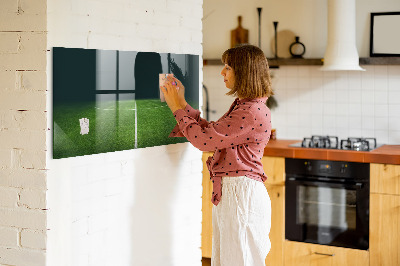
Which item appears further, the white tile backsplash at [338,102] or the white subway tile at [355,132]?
the white subway tile at [355,132]

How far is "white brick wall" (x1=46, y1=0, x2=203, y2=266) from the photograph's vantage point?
7.81ft

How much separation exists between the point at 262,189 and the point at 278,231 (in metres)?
1.79

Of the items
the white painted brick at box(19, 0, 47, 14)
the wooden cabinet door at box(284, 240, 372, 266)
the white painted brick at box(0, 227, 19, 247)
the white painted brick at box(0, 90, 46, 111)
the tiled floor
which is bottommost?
the tiled floor

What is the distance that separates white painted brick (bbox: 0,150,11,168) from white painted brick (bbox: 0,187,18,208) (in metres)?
0.09

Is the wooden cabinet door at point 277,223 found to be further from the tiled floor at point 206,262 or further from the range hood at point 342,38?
the range hood at point 342,38

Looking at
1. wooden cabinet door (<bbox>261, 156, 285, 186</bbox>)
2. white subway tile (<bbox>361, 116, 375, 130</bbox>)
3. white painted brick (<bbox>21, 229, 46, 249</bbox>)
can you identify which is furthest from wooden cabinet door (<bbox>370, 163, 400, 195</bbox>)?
white painted brick (<bbox>21, 229, 46, 249</bbox>)

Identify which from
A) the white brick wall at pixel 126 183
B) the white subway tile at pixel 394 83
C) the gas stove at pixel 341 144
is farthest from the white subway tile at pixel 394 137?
the white brick wall at pixel 126 183

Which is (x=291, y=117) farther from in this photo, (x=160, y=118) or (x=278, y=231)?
(x=160, y=118)

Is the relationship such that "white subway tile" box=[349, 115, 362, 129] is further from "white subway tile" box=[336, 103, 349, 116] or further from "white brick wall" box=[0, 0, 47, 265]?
"white brick wall" box=[0, 0, 47, 265]

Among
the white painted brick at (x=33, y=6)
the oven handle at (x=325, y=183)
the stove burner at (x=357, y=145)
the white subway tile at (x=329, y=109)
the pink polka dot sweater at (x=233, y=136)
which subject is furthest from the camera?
the white subway tile at (x=329, y=109)

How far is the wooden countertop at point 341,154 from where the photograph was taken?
4148 millimetres

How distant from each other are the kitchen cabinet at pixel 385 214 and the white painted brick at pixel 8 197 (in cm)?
263

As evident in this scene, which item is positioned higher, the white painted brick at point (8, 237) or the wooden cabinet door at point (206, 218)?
the white painted brick at point (8, 237)

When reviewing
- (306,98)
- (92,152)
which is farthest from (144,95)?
(306,98)
